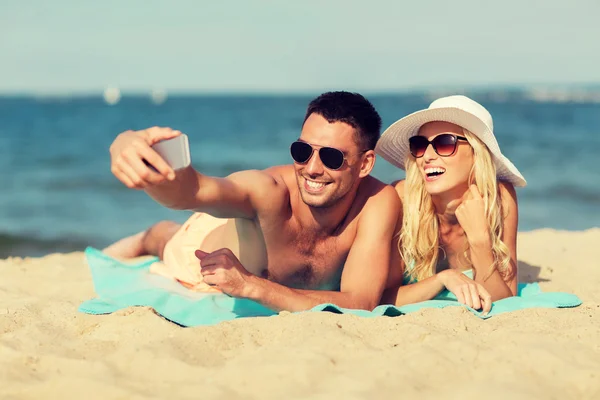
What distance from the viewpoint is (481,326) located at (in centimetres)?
393

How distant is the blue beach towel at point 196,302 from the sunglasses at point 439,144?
943 millimetres

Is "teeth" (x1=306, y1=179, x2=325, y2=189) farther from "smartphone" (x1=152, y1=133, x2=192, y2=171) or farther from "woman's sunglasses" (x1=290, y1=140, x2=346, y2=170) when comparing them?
"smartphone" (x1=152, y1=133, x2=192, y2=171)

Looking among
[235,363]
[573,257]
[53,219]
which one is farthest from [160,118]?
[235,363]

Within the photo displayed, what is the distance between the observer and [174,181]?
10.4 ft

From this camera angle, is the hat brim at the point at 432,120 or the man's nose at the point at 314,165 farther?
the hat brim at the point at 432,120

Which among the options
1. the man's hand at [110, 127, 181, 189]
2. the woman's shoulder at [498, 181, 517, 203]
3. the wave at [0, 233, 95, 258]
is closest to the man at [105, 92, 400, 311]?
the woman's shoulder at [498, 181, 517, 203]

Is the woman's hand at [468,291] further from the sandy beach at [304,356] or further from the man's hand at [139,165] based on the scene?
the man's hand at [139,165]

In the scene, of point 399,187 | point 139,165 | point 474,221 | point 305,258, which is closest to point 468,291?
point 474,221

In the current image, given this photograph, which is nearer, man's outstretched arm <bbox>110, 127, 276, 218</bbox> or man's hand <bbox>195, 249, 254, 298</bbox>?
man's outstretched arm <bbox>110, 127, 276, 218</bbox>

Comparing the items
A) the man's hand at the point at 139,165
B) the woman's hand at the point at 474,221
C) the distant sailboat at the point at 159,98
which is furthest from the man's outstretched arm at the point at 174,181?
the distant sailboat at the point at 159,98

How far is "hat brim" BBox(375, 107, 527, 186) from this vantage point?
4629 millimetres

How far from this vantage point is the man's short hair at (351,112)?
4379mm

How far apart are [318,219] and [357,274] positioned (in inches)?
16.7

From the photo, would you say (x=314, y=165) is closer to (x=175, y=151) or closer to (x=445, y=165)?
(x=445, y=165)
